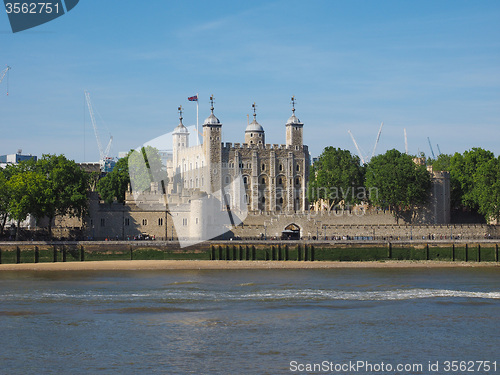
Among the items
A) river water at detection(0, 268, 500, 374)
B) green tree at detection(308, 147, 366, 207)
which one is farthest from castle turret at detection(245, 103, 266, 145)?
river water at detection(0, 268, 500, 374)

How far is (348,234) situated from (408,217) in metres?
7.88

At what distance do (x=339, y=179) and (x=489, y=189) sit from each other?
57.2ft

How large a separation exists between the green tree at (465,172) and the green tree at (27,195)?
153 ft

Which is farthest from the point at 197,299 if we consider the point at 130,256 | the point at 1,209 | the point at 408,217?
the point at 408,217

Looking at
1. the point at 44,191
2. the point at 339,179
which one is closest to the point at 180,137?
the point at 339,179

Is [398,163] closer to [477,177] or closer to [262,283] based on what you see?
[477,177]

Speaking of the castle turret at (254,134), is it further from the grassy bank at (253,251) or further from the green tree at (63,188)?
the grassy bank at (253,251)

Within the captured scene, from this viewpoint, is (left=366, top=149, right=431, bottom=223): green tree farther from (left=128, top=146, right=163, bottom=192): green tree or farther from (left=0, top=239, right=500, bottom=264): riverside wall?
(left=128, top=146, right=163, bottom=192): green tree

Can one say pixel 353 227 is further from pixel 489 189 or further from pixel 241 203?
pixel 241 203

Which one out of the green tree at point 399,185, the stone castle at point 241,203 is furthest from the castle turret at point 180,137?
the green tree at point 399,185

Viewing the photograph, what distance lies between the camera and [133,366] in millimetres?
33562

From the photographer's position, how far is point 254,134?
114000 mm

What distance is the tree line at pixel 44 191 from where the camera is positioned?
75.3 meters

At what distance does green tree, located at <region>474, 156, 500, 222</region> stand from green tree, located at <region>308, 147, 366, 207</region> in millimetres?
13484
